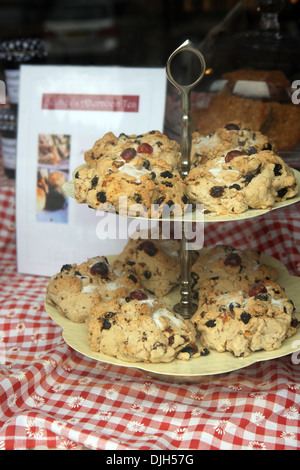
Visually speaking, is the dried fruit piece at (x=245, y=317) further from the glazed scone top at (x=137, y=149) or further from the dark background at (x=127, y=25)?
the dark background at (x=127, y=25)

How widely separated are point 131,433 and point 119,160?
49 centimetres

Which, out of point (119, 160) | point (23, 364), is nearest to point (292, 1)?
point (119, 160)

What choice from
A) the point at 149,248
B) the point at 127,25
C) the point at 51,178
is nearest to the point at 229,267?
the point at 149,248

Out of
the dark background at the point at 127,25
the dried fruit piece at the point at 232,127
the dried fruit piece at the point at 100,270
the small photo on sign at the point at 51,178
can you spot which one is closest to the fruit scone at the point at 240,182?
the dried fruit piece at the point at 232,127

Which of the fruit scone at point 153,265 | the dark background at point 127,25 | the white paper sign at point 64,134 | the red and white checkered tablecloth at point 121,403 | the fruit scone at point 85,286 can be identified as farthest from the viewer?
the dark background at point 127,25

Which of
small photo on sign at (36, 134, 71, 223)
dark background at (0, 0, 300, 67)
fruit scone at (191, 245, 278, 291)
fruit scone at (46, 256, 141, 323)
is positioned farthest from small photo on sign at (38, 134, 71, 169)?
fruit scone at (191, 245, 278, 291)

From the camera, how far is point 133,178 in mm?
984

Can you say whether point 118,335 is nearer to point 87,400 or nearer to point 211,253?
point 87,400

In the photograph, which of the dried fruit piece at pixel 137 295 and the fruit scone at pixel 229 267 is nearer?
the dried fruit piece at pixel 137 295

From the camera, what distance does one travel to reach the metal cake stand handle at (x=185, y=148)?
1.01 m

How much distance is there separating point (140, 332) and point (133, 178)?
0.93 ft

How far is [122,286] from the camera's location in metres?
1.20

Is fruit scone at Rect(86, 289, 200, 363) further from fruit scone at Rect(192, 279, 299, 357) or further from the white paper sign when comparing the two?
the white paper sign

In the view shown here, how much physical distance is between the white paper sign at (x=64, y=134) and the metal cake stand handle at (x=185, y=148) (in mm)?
212
